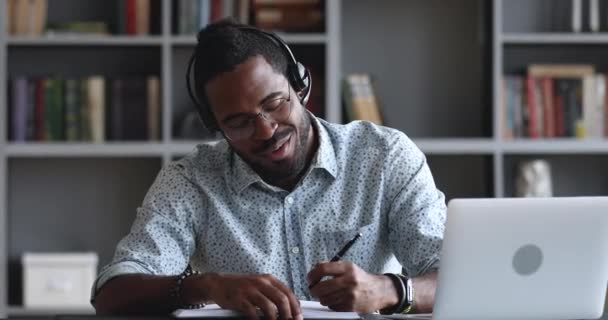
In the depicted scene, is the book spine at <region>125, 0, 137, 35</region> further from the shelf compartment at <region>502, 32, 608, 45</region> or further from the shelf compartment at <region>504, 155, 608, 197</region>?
the shelf compartment at <region>504, 155, 608, 197</region>

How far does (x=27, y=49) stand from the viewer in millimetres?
3859

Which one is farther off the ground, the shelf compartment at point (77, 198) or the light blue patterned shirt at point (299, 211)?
the light blue patterned shirt at point (299, 211)

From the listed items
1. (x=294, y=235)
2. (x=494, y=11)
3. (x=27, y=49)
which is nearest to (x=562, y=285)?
(x=294, y=235)

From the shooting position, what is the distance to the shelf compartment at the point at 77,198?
3896mm

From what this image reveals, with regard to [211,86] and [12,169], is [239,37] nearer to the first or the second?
[211,86]

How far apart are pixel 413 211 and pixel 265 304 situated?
0.56 meters

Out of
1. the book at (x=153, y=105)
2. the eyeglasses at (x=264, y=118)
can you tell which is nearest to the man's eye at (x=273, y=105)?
the eyeglasses at (x=264, y=118)

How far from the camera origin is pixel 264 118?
189cm

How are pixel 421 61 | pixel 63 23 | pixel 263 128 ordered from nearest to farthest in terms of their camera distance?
1. pixel 263 128
2. pixel 63 23
3. pixel 421 61

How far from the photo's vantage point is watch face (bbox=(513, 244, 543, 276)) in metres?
1.43

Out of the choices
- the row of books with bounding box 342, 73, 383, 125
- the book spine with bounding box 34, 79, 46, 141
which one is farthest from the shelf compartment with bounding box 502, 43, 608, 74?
the book spine with bounding box 34, 79, 46, 141

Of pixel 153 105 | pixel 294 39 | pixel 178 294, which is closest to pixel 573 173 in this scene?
Answer: pixel 294 39

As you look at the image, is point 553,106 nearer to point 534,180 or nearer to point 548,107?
point 548,107

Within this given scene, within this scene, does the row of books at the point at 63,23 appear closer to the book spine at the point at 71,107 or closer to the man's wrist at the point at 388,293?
the book spine at the point at 71,107
